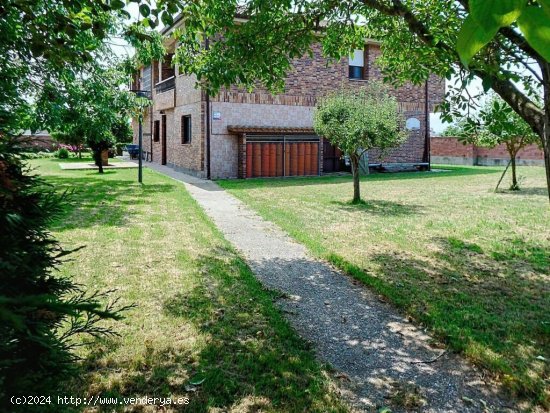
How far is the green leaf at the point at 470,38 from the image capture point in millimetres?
671

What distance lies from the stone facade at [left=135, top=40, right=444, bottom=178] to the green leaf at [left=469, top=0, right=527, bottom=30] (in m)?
19.5

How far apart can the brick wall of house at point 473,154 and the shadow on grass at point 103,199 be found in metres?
23.7

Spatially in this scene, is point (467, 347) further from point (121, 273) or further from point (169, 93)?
point (169, 93)

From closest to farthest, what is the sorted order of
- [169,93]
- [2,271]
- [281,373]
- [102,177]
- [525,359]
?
[2,271], [281,373], [525,359], [102,177], [169,93]

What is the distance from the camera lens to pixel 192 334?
171 inches

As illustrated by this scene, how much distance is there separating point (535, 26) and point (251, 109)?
20480 mm

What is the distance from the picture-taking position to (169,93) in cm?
2481

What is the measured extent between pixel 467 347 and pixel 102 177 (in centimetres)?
1887

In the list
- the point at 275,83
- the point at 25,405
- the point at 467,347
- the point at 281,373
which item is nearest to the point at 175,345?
the point at 281,373

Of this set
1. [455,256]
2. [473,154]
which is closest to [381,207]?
[455,256]

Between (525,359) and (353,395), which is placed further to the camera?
(525,359)

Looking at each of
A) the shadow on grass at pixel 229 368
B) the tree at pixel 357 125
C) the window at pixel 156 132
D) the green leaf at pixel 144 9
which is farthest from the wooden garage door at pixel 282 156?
the green leaf at pixel 144 9

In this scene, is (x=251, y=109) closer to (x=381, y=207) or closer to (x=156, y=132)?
(x=381, y=207)

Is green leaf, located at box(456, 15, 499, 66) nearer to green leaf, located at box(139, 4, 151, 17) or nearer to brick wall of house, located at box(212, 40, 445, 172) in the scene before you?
green leaf, located at box(139, 4, 151, 17)
